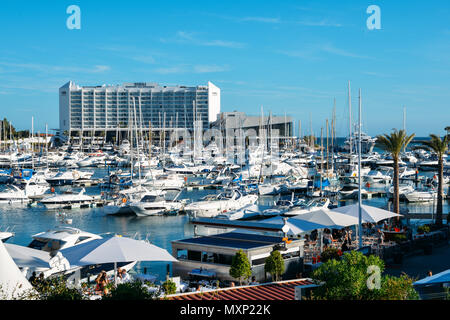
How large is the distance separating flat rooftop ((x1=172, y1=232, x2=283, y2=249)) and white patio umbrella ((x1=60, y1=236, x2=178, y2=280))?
3123 mm

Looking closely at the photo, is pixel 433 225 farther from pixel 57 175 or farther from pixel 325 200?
pixel 57 175

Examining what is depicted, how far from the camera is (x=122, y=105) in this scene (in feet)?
638

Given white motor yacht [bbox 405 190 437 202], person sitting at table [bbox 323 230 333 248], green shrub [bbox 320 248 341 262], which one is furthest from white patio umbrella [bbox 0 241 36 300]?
white motor yacht [bbox 405 190 437 202]

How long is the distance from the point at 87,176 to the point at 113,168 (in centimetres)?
2688

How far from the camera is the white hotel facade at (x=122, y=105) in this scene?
194 meters

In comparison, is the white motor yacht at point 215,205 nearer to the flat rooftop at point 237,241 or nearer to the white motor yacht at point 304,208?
the white motor yacht at point 304,208

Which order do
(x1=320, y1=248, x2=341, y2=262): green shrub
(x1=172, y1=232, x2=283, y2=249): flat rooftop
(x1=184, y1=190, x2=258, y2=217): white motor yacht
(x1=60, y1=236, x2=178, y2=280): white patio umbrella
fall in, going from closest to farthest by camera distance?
(x1=60, y1=236, x2=178, y2=280): white patio umbrella → (x1=172, y1=232, x2=283, y2=249): flat rooftop → (x1=320, y1=248, x2=341, y2=262): green shrub → (x1=184, y1=190, x2=258, y2=217): white motor yacht

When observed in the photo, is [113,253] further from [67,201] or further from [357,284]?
[67,201]

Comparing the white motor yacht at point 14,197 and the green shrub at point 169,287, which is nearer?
the green shrub at point 169,287

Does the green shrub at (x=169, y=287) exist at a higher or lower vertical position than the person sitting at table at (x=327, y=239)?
higher

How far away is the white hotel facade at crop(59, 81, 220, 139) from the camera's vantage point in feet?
636

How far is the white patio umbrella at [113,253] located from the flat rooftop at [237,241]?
3123 millimetres

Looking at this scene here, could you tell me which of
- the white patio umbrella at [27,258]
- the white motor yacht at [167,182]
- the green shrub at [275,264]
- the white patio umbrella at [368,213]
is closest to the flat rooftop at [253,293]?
the green shrub at [275,264]

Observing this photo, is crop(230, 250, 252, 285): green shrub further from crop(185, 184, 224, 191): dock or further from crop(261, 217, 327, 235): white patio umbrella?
crop(185, 184, 224, 191): dock
